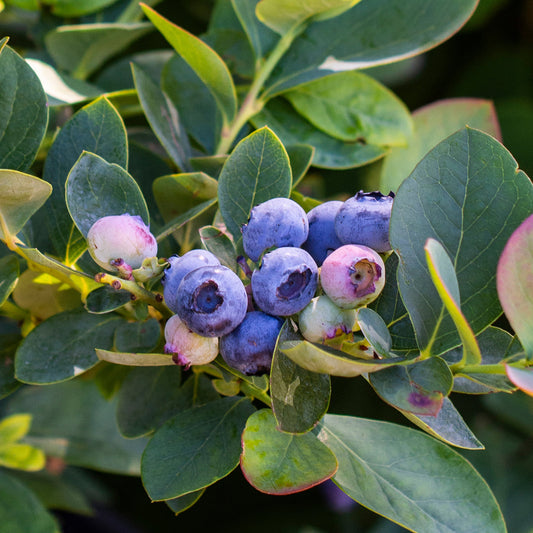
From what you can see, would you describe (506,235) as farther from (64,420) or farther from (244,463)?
(64,420)

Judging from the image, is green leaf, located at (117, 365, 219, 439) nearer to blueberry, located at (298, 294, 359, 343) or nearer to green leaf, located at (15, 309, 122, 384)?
green leaf, located at (15, 309, 122, 384)

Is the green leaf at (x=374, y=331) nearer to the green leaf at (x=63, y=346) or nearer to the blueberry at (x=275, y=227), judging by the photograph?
the blueberry at (x=275, y=227)

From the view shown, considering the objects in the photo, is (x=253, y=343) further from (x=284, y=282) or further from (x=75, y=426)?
(x=75, y=426)

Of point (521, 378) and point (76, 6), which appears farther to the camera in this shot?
point (76, 6)

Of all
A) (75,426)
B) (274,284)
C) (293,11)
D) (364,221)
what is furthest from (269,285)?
(75,426)

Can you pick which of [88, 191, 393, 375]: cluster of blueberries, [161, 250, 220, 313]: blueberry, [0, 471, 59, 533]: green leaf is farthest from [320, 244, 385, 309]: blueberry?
[0, 471, 59, 533]: green leaf

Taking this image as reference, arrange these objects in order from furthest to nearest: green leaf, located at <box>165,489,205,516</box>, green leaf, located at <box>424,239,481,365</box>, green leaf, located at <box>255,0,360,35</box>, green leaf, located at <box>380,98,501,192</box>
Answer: green leaf, located at <box>380,98,501,192</box>
green leaf, located at <box>255,0,360,35</box>
green leaf, located at <box>165,489,205,516</box>
green leaf, located at <box>424,239,481,365</box>
